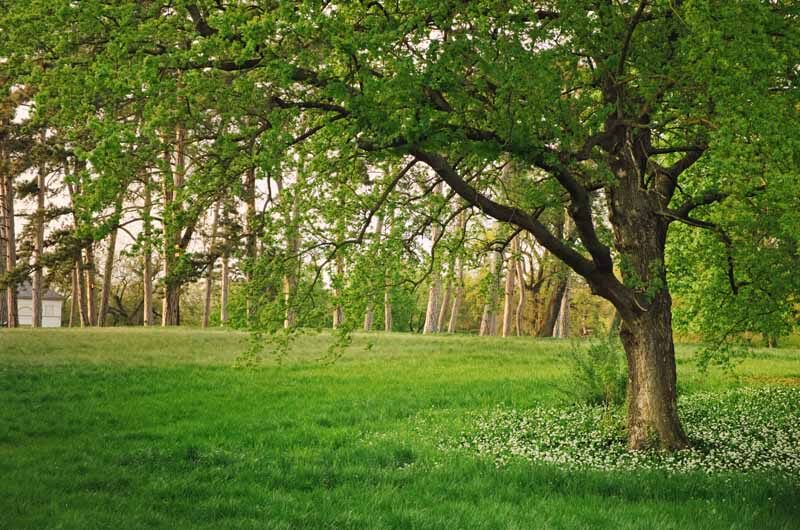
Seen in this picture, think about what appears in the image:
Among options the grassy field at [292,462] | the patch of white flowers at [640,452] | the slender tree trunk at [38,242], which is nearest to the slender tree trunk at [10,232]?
the slender tree trunk at [38,242]

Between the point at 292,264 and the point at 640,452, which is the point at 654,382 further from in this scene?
the point at 292,264

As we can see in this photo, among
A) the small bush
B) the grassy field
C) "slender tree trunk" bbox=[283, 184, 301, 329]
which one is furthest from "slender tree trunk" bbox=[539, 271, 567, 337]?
"slender tree trunk" bbox=[283, 184, 301, 329]

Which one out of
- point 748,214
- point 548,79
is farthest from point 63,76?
point 748,214

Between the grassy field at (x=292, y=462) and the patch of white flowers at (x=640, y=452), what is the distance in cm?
75

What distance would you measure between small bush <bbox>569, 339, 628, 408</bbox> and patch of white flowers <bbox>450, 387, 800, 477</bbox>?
0.48 meters

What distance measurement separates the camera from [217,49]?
9344 millimetres

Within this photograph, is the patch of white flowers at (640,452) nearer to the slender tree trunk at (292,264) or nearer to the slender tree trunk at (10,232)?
the slender tree trunk at (292,264)

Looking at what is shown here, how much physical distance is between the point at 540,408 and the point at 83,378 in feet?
43.1

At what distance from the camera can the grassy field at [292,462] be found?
9461mm

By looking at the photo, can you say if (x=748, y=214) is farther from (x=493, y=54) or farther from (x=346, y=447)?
(x=346, y=447)

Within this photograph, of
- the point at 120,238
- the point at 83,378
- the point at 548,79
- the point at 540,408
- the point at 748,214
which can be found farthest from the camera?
the point at 120,238

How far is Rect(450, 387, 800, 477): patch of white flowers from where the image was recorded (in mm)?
12750

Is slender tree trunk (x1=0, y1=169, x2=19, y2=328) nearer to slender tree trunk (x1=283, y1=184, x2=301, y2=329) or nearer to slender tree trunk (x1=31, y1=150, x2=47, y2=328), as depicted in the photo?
slender tree trunk (x1=31, y1=150, x2=47, y2=328)

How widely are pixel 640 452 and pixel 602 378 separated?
191 inches
